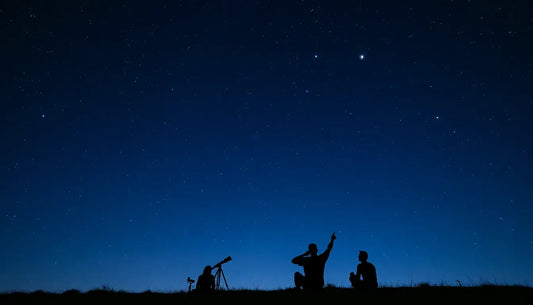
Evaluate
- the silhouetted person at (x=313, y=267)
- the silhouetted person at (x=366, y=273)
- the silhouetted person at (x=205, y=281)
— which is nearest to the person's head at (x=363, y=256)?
the silhouetted person at (x=366, y=273)

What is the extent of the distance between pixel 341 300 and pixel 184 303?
3446 millimetres

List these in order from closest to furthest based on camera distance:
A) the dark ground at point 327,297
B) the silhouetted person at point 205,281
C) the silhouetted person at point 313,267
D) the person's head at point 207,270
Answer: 1. the dark ground at point 327,297
2. the silhouetted person at point 313,267
3. the silhouetted person at point 205,281
4. the person's head at point 207,270

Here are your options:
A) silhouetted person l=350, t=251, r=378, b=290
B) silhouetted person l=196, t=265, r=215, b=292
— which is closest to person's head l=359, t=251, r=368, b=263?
silhouetted person l=350, t=251, r=378, b=290

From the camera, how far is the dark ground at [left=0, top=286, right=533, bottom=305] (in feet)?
26.0

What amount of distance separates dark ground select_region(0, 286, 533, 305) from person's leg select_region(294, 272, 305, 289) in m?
1.00

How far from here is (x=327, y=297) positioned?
8.30 metres

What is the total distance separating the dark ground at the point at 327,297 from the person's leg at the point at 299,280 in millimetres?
998

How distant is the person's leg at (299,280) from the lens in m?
10.2

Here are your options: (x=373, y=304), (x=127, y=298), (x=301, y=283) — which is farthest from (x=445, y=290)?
(x=127, y=298)

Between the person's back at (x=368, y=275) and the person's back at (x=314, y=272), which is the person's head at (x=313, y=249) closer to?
the person's back at (x=314, y=272)

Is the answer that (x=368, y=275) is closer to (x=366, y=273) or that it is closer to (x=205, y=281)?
(x=366, y=273)

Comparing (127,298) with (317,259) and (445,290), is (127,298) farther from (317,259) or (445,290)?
(445,290)

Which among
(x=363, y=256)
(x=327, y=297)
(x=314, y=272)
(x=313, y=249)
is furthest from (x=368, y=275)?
(x=327, y=297)

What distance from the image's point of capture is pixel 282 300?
8281 millimetres
